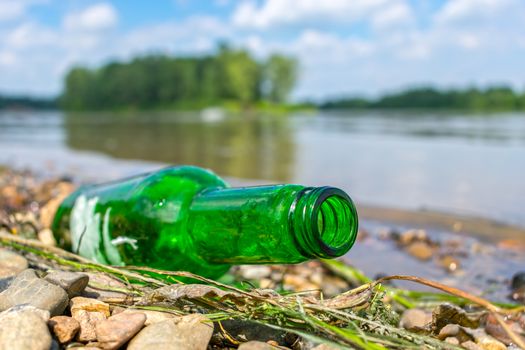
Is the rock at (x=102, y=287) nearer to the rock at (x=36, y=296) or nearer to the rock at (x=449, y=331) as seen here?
the rock at (x=36, y=296)

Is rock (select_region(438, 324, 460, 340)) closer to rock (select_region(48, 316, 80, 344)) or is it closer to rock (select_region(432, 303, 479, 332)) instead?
→ rock (select_region(432, 303, 479, 332))

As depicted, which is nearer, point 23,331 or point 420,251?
point 23,331

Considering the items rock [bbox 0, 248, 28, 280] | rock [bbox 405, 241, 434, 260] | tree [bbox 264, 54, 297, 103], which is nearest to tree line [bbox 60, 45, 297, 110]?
tree [bbox 264, 54, 297, 103]

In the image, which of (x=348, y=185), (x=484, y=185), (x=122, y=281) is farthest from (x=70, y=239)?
(x=484, y=185)

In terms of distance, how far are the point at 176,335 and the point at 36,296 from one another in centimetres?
38

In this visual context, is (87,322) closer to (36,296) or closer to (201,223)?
(36,296)

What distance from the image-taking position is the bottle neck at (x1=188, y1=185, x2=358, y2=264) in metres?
1.25

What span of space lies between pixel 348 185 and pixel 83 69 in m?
93.7

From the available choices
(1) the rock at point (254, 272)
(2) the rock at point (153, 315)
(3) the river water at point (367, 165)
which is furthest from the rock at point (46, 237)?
(3) the river water at point (367, 165)

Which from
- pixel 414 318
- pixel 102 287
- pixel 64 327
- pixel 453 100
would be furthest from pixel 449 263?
pixel 453 100

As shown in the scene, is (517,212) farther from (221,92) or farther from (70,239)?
(221,92)

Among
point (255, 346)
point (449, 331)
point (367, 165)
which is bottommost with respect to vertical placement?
point (367, 165)

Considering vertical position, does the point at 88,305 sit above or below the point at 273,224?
below

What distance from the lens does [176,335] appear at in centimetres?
120
